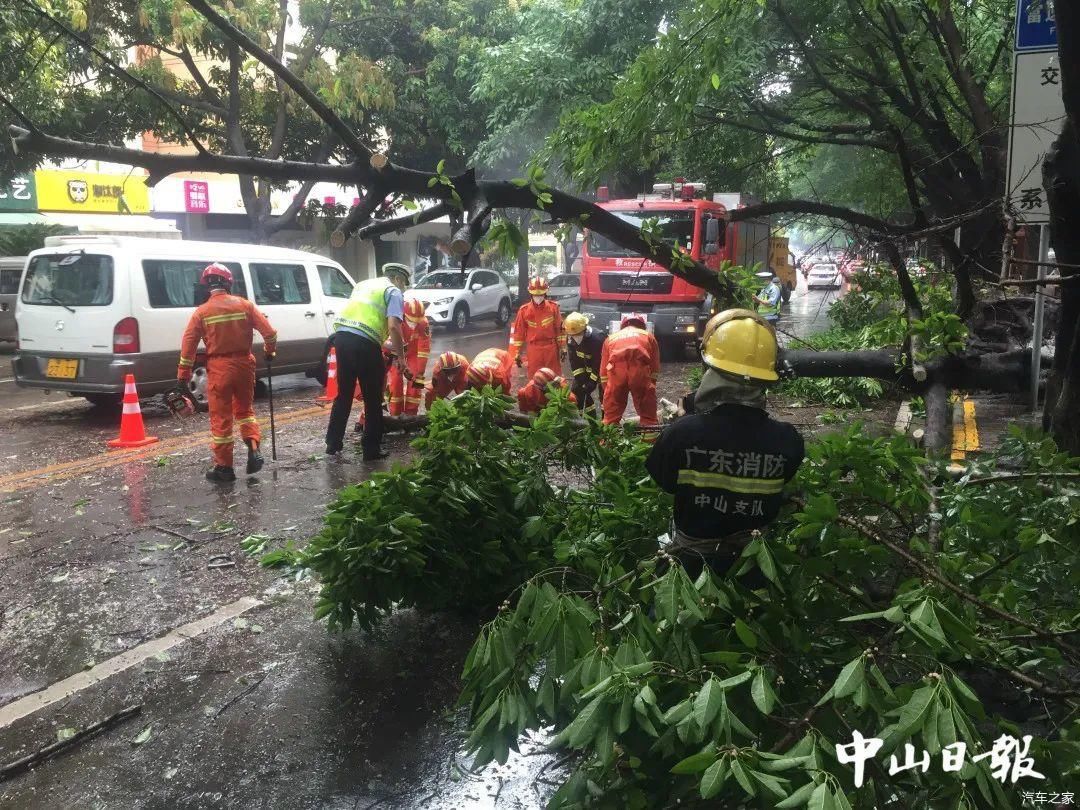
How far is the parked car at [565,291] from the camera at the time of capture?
23.1 metres

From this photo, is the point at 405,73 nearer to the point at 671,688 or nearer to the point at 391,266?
the point at 391,266

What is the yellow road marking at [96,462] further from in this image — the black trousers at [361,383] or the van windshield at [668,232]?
the van windshield at [668,232]

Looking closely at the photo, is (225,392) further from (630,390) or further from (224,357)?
(630,390)

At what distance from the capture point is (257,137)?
19.5m

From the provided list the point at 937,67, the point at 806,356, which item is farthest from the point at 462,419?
the point at 937,67

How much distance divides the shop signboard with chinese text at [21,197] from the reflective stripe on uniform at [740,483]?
23.2m

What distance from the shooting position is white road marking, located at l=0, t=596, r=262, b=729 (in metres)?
3.65

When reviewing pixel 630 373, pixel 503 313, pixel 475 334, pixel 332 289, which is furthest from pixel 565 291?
pixel 630 373

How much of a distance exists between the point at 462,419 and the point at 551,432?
49cm

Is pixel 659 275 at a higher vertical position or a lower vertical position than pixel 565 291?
higher

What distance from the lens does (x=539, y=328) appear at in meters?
9.35

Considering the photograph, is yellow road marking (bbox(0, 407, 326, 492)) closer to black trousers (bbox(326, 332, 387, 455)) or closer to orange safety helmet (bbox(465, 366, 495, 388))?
black trousers (bbox(326, 332, 387, 455))

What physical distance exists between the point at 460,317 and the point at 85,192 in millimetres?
10753

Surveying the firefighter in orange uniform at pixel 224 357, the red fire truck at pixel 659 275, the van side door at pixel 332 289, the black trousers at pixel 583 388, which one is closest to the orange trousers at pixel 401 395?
the black trousers at pixel 583 388
